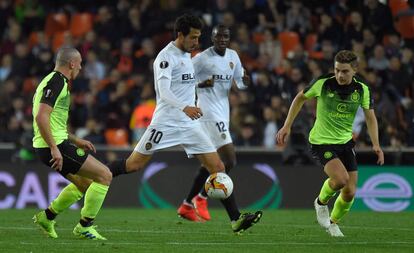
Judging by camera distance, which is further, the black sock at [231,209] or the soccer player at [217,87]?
the soccer player at [217,87]

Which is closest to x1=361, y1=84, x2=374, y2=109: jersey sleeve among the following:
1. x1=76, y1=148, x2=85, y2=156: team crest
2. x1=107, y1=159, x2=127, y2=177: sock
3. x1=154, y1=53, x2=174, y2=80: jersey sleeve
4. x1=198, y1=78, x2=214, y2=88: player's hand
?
x1=154, y1=53, x2=174, y2=80: jersey sleeve

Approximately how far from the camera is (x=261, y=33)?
71.8ft

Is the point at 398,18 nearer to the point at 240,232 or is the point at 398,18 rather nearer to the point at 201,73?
the point at 201,73

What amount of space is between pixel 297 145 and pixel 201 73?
16.2 feet

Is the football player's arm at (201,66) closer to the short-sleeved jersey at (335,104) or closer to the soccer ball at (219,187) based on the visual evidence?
the short-sleeved jersey at (335,104)

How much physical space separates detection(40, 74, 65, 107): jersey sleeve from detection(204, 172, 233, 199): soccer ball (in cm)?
223

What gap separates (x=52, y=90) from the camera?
10.9m

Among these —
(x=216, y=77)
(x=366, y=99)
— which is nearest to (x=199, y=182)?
(x=216, y=77)

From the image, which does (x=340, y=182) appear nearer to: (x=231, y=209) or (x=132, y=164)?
(x=231, y=209)

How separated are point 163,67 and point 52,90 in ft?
5.51

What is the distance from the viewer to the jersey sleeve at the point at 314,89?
12125mm

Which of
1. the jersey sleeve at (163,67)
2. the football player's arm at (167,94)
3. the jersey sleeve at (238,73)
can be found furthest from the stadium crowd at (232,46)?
the football player's arm at (167,94)

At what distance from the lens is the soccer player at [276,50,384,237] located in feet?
39.6

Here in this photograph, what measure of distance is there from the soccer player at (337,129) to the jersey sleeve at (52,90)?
271 cm
